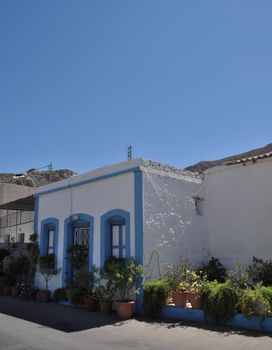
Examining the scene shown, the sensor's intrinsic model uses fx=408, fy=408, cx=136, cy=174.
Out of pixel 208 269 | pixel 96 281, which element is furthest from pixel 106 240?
pixel 208 269

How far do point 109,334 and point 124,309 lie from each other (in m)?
1.72

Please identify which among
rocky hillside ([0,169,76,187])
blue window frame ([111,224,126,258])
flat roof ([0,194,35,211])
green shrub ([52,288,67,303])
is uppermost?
rocky hillside ([0,169,76,187])

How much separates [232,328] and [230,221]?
469 cm

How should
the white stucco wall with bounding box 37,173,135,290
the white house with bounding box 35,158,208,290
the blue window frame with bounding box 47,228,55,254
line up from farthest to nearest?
the blue window frame with bounding box 47,228,55,254 < the white stucco wall with bounding box 37,173,135,290 < the white house with bounding box 35,158,208,290

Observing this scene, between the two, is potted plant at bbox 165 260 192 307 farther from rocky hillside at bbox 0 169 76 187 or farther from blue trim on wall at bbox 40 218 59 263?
rocky hillside at bbox 0 169 76 187

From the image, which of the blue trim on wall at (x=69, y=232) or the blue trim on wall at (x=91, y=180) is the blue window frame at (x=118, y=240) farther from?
the blue trim on wall at (x=91, y=180)

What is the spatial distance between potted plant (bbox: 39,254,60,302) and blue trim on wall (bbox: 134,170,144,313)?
3.90 meters

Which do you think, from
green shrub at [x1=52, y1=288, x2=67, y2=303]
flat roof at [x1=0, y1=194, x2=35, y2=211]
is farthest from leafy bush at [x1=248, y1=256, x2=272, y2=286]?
flat roof at [x1=0, y1=194, x2=35, y2=211]

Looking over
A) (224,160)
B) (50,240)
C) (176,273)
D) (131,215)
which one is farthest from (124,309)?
(224,160)

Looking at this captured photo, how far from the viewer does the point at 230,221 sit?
1287 centimetres

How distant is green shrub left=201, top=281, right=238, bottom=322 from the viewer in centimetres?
888

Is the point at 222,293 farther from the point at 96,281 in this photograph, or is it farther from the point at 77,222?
the point at 77,222

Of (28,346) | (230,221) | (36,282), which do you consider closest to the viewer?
(28,346)

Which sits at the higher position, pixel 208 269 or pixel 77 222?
pixel 77 222
